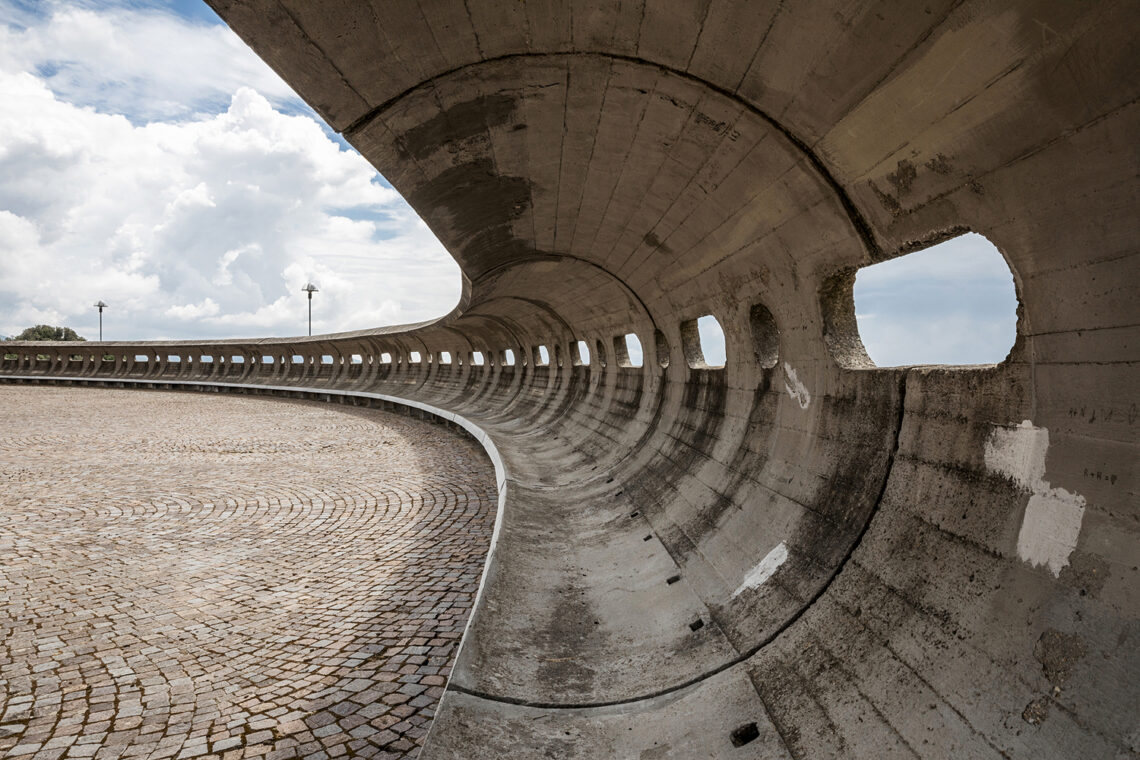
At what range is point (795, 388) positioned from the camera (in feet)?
16.6

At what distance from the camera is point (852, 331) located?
4.58 metres

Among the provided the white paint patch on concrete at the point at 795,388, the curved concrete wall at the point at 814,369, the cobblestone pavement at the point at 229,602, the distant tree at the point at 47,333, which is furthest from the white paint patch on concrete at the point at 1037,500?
the distant tree at the point at 47,333

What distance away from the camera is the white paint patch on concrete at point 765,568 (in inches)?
174

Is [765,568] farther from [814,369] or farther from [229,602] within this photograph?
[229,602]

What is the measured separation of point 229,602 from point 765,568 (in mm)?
4528

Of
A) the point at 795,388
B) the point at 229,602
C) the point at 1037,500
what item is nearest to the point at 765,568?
the point at 795,388

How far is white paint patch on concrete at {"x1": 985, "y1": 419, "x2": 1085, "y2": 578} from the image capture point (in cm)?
255

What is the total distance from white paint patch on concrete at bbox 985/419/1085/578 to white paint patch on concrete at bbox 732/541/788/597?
1.71 meters

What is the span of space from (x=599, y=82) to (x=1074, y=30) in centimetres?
272

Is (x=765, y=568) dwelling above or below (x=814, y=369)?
below

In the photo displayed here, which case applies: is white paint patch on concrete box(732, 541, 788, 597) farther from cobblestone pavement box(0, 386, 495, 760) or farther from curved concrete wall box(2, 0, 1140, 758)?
cobblestone pavement box(0, 386, 495, 760)

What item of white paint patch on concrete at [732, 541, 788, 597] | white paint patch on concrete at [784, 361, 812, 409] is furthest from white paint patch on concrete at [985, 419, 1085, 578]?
white paint patch on concrete at [784, 361, 812, 409]

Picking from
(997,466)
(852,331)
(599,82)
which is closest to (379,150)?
(599,82)

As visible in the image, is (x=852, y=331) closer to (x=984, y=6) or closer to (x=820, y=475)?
(x=820, y=475)
